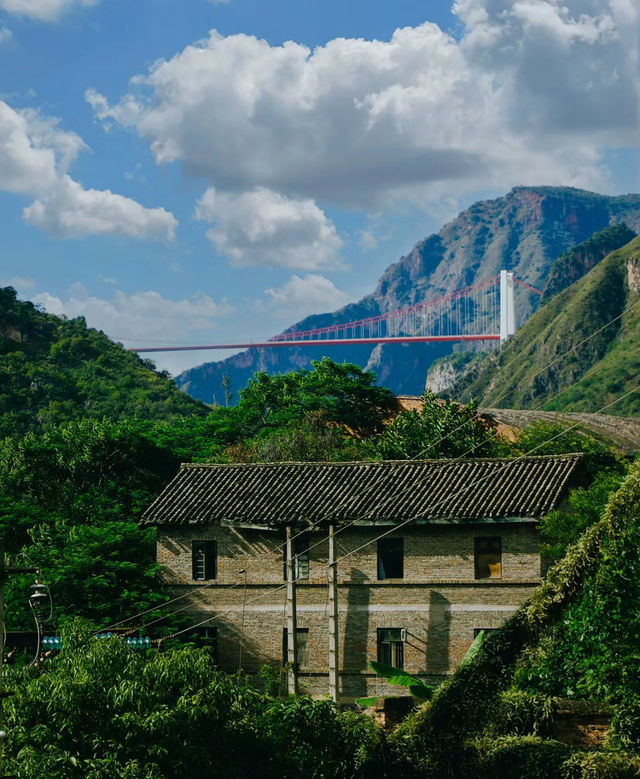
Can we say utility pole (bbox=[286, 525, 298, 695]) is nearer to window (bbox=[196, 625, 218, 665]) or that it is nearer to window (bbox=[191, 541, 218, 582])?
window (bbox=[196, 625, 218, 665])

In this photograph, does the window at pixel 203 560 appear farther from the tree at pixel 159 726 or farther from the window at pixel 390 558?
the tree at pixel 159 726

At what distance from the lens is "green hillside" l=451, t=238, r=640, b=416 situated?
379 feet

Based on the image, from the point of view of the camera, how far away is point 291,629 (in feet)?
112

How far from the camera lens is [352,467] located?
123 feet

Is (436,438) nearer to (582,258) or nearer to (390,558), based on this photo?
(390,558)

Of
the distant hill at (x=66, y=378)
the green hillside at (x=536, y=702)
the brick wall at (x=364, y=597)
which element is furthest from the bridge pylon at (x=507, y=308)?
the green hillside at (x=536, y=702)

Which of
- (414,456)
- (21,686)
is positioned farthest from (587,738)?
(414,456)

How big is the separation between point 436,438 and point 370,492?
10.3 metres

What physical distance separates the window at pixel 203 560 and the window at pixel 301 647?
2.97 m

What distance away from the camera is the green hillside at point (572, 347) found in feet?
379

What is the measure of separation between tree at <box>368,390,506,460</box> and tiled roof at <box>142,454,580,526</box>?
289 inches

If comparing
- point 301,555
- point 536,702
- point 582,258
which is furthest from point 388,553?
point 582,258

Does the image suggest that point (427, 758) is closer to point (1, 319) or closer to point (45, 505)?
point (45, 505)

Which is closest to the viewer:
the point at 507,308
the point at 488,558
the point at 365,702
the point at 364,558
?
the point at 365,702
